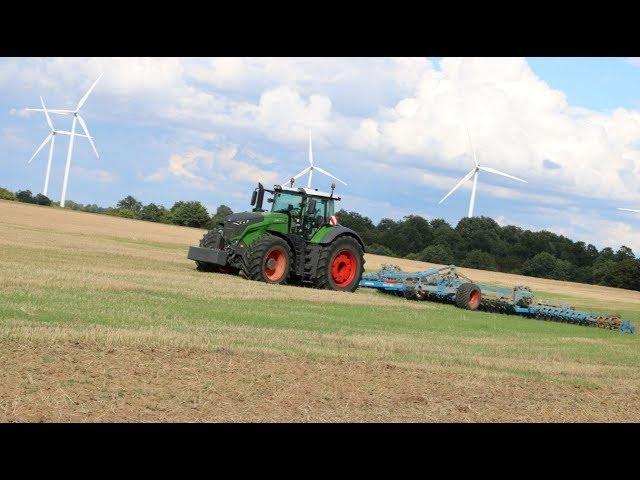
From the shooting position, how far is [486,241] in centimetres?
5662

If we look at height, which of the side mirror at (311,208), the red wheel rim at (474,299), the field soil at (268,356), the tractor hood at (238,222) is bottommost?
the field soil at (268,356)

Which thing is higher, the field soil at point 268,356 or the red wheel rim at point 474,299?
the red wheel rim at point 474,299

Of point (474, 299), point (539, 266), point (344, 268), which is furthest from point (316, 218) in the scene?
Answer: point (539, 266)

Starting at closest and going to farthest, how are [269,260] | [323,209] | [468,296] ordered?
[269,260]
[323,209]
[468,296]

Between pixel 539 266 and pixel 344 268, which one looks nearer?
pixel 344 268

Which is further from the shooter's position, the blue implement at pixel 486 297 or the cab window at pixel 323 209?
the blue implement at pixel 486 297

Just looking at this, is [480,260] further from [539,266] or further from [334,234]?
[334,234]

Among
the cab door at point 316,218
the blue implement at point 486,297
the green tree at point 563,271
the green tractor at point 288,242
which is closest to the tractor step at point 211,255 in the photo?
the green tractor at point 288,242

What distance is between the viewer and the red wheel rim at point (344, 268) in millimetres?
23609

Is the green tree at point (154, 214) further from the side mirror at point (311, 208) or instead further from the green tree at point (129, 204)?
the side mirror at point (311, 208)

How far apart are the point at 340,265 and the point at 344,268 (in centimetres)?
16

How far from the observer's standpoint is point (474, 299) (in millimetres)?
23797

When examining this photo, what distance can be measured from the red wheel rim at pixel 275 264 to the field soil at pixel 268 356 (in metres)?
0.78
